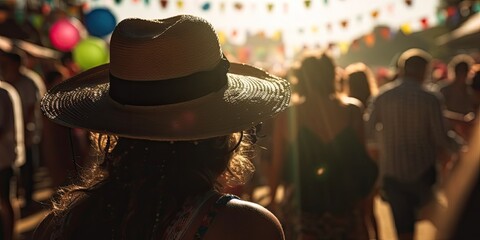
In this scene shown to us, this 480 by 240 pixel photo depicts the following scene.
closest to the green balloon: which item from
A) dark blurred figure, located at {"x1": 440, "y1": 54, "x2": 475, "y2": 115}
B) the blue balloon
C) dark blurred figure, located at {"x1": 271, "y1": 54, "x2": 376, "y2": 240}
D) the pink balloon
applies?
the blue balloon

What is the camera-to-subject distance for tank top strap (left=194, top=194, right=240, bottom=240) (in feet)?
4.53

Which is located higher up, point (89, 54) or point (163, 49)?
point (163, 49)

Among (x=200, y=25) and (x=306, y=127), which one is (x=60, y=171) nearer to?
(x=306, y=127)

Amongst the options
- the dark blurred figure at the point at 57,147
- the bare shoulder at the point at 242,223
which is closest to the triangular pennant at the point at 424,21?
the dark blurred figure at the point at 57,147

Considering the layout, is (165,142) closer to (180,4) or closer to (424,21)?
(180,4)

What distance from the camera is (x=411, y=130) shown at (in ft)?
15.5

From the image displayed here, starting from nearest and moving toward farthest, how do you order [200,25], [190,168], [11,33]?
[190,168], [200,25], [11,33]

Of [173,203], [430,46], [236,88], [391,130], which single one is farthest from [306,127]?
[430,46]

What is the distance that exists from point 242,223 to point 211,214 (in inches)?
3.1

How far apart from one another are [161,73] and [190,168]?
10.6 inches

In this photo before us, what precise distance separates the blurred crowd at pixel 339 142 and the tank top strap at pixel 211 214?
441 mm

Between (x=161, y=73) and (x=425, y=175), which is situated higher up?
(x=161, y=73)

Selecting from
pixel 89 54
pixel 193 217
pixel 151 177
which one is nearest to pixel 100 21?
pixel 89 54

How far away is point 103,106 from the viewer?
171 cm
